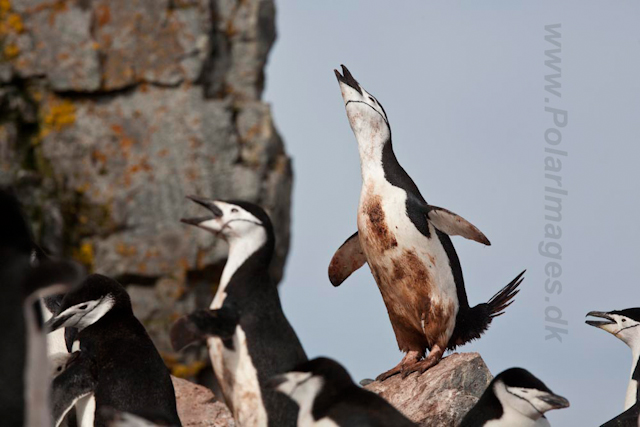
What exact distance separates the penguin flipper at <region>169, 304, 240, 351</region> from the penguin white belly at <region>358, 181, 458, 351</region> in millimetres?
1331

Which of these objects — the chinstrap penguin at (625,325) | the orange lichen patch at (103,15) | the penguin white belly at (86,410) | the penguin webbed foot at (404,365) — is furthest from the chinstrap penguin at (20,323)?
the orange lichen patch at (103,15)

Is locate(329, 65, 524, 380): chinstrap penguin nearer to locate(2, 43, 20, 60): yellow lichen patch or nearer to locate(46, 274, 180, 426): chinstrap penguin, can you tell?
locate(46, 274, 180, 426): chinstrap penguin

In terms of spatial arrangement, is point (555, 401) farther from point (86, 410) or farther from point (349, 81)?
point (349, 81)

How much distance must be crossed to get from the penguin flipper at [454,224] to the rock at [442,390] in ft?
1.87

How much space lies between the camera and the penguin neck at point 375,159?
200 inches

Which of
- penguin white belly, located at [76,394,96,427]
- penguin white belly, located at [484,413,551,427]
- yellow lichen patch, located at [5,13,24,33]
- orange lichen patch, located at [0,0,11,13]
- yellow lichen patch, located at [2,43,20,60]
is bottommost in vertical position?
penguin white belly, located at [76,394,96,427]

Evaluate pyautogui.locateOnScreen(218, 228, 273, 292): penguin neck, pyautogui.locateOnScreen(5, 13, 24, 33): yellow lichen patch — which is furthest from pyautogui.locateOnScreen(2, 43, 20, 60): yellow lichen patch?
pyautogui.locateOnScreen(218, 228, 273, 292): penguin neck

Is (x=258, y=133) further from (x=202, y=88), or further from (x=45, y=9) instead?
(x=45, y=9)

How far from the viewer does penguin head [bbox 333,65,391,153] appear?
517 cm

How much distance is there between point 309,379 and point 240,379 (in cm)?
49

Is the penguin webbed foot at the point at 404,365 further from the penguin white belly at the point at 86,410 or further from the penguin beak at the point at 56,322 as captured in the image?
the penguin beak at the point at 56,322

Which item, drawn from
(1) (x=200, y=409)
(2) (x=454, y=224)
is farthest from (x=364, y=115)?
(1) (x=200, y=409)

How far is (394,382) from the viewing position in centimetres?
496

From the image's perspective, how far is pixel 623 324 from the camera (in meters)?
5.64
